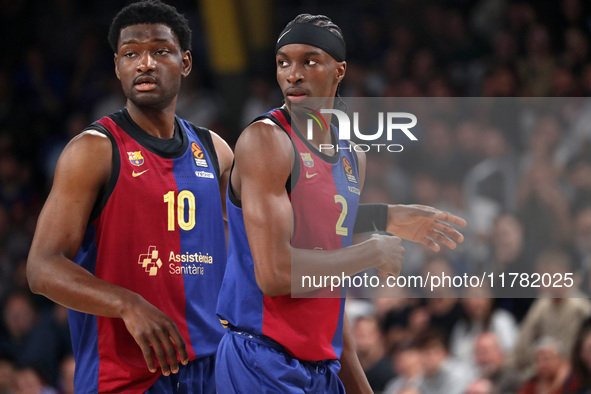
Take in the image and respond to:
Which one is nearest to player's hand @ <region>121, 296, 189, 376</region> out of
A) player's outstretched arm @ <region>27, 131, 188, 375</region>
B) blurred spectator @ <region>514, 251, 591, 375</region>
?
player's outstretched arm @ <region>27, 131, 188, 375</region>

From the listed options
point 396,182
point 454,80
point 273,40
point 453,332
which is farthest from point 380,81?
point 396,182

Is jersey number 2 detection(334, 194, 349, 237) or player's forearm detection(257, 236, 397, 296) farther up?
jersey number 2 detection(334, 194, 349, 237)

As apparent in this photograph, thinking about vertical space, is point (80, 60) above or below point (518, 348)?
above

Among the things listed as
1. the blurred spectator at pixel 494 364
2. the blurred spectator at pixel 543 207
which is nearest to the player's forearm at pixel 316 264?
the blurred spectator at pixel 543 207

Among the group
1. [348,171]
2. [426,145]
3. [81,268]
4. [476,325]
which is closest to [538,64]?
[476,325]

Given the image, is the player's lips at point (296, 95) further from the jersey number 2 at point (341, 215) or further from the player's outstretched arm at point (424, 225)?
the player's outstretched arm at point (424, 225)

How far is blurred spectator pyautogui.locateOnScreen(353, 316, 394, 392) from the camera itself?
20.7ft

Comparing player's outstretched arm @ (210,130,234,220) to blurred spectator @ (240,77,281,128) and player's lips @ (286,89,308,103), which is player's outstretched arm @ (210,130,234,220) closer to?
player's lips @ (286,89,308,103)

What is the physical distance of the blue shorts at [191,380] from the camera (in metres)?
3.24

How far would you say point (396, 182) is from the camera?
4898mm

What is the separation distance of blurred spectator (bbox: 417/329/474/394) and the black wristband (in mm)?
2820

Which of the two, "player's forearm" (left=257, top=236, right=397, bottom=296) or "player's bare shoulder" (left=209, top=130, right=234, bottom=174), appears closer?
"player's forearm" (left=257, top=236, right=397, bottom=296)

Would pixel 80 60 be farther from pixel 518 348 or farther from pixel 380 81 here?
pixel 518 348

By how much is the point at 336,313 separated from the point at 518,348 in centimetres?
298
